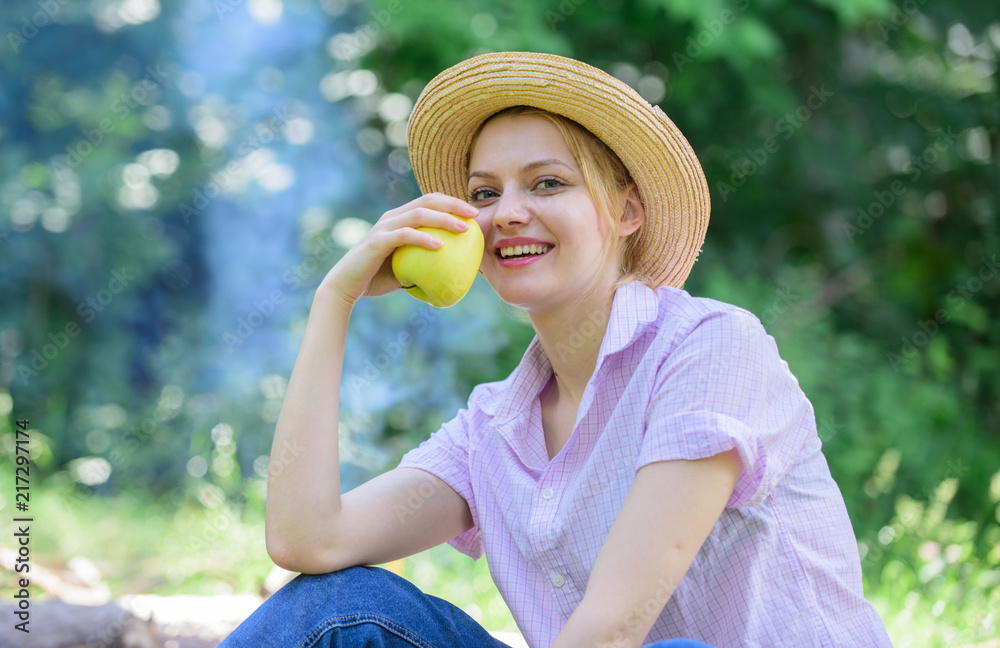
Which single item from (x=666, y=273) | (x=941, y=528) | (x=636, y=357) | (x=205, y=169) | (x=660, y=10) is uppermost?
(x=205, y=169)

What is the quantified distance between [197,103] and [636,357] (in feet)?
13.1

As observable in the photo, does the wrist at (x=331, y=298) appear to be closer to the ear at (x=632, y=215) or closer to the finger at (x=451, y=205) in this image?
the finger at (x=451, y=205)

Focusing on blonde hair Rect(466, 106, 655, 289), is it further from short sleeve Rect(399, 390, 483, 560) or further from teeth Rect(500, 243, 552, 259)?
short sleeve Rect(399, 390, 483, 560)

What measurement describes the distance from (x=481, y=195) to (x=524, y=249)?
19cm

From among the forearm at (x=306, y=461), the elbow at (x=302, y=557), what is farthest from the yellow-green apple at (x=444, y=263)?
the elbow at (x=302, y=557)

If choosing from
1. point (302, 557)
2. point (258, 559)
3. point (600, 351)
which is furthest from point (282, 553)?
point (258, 559)

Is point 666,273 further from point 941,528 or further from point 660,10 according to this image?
point 660,10

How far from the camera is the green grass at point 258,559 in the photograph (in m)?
2.87

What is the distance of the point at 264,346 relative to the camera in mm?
4637

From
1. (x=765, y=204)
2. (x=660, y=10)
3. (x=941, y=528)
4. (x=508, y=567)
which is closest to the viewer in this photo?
(x=508, y=567)

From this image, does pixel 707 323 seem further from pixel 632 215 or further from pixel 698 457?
pixel 632 215

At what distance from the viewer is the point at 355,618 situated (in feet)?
4.97

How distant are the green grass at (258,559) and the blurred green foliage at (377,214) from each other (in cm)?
27

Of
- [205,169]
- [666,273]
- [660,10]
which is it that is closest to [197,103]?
[205,169]
